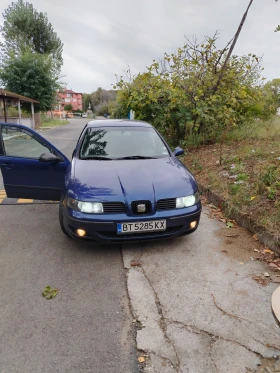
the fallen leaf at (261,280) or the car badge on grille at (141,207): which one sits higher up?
the car badge on grille at (141,207)

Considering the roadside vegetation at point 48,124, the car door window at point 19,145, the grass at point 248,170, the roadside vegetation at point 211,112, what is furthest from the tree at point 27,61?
the car door window at point 19,145

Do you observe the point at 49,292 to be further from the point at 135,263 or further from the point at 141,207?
the point at 141,207

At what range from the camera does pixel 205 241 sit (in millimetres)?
3770

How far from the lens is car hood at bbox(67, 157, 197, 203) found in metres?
3.12

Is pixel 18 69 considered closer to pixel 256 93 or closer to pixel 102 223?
pixel 256 93

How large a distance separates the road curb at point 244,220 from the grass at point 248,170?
71mm

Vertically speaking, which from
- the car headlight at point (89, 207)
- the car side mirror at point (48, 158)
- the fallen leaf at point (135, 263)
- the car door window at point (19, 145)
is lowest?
the fallen leaf at point (135, 263)

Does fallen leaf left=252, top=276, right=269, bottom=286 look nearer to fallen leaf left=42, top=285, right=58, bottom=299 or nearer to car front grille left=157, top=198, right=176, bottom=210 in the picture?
car front grille left=157, top=198, right=176, bottom=210

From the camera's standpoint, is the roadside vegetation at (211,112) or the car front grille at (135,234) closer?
the car front grille at (135,234)

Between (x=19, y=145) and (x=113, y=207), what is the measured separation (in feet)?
7.46

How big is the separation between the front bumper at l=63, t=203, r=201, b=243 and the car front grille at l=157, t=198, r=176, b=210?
5cm

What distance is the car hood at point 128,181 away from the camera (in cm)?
312

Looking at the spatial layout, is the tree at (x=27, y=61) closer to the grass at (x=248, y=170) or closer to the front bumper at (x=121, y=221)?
the grass at (x=248, y=170)

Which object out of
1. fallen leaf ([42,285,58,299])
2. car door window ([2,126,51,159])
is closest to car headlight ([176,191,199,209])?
fallen leaf ([42,285,58,299])
